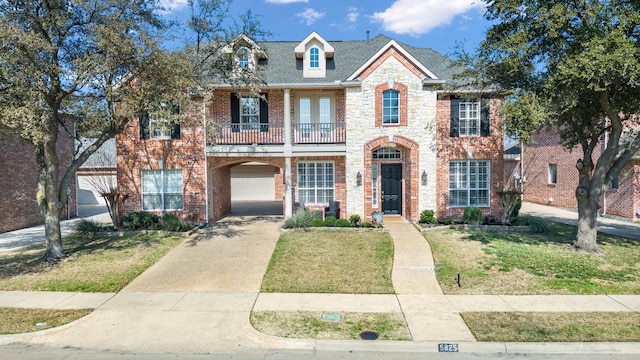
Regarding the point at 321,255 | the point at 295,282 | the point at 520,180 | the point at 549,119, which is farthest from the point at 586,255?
the point at 520,180

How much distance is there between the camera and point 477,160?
16203mm

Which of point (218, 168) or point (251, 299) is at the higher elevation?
point (218, 168)

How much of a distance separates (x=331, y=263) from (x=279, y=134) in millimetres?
7792

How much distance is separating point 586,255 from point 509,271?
313 centimetres

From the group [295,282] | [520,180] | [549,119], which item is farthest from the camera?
[520,180]

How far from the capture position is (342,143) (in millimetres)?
15836

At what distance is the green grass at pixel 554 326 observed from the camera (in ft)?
19.6

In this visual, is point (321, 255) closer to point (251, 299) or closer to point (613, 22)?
point (251, 299)

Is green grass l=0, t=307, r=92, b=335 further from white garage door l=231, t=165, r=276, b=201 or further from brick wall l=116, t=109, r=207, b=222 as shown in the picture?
white garage door l=231, t=165, r=276, b=201

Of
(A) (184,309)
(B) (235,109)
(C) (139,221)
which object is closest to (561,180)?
(B) (235,109)

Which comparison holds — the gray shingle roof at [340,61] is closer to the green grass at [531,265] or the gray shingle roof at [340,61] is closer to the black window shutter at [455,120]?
the black window shutter at [455,120]

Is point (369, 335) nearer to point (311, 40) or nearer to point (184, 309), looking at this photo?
point (184, 309)

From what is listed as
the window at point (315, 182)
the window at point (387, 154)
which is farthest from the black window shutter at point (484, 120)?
the window at point (315, 182)

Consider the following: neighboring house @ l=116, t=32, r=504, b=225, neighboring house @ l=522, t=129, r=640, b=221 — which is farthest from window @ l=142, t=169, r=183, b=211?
neighboring house @ l=522, t=129, r=640, b=221
